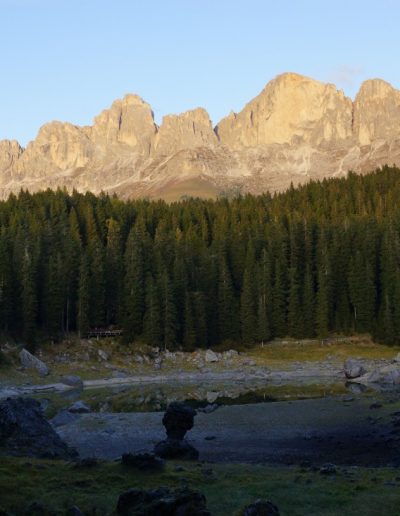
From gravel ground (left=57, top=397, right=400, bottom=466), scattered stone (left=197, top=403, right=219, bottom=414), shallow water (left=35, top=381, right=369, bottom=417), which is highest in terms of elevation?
gravel ground (left=57, top=397, right=400, bottom=466)

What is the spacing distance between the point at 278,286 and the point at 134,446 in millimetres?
68147

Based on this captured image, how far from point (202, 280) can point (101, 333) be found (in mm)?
20296

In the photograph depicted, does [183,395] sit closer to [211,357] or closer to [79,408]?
[79,408]

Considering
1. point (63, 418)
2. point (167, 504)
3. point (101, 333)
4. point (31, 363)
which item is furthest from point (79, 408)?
point (101, 333)

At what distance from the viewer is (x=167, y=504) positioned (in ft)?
62.8

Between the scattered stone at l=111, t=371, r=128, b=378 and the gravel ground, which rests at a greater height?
the gravel ground

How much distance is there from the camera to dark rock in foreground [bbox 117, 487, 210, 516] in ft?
61.7

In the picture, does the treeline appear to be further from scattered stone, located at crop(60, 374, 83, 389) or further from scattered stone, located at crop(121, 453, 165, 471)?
scattered stone, located at crop(121, 453, 165, 471)

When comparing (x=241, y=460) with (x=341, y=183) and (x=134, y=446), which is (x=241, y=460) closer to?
(x=134, y=446)

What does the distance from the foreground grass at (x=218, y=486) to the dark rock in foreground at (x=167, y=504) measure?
173cm

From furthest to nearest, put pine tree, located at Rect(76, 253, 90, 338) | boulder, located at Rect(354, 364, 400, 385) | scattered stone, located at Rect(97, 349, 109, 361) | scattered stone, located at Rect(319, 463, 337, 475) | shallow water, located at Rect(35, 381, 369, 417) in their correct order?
pine tree, located at Rect(76, 253, 90, 338) → scattered stone, located at Rect(97, 349, 109, 361) → boulder, located at Rect(354, 364, 400, 385) → shallow water, located at Rect(35, 381, 369, 417) → scattered stone, located at Rect(319, 463, 337, 475)

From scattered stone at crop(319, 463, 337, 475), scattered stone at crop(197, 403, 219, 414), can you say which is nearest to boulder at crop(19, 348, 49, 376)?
scattered stone at crop(197, 403, 219, 414)

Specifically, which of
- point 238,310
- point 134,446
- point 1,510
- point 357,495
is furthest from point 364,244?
point 1,510

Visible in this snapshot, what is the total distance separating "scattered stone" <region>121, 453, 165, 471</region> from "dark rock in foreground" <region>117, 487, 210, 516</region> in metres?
6.58
